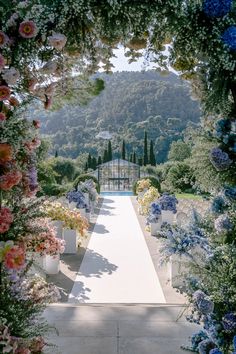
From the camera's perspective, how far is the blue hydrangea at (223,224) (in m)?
2.20

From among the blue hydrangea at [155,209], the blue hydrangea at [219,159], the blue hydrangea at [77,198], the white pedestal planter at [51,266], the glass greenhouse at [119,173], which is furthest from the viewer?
the glass greenhouse at [119,173]

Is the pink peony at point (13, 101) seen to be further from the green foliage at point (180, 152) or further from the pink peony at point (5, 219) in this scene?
the green foliage at point (180, 152)

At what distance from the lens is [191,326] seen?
3010 millimetres

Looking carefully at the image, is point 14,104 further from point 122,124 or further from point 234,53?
point 122,124

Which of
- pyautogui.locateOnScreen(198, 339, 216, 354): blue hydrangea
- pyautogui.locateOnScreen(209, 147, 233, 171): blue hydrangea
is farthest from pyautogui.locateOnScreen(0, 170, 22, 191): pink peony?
pyautogui.locateOnScreen(198, 339, 216, 354): blue hydrangea

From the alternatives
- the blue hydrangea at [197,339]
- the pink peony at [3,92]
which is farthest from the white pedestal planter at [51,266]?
the pink peony at [3,92]

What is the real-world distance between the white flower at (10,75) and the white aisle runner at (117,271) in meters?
3.03

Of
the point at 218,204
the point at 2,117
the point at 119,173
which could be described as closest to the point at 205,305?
the point at 218,204

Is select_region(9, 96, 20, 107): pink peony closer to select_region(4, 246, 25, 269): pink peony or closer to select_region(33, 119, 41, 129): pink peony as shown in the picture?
A: select_region(33, 119, 41, 129): pink peony

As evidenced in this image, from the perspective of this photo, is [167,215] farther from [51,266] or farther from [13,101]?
[13,101]

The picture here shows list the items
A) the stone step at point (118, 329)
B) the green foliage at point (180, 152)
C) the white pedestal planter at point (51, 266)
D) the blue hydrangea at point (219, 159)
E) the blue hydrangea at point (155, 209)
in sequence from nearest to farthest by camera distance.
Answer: the blue hydrangea at point (219, 159) → the stone step at point (118, 329) → the white pedestal planter at point (51, 266) → the blue hydrangea at point (155, 209) → the green foliage at point (180, 152)

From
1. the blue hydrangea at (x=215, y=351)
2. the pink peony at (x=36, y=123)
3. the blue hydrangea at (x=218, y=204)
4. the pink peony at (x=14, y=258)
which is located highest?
the pink peony at (x=36, y=123)

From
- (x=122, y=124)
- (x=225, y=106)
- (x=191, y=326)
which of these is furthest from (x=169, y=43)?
(x=122, y=124)

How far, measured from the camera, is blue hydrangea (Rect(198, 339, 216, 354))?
233 cm
